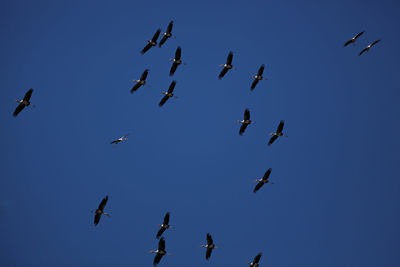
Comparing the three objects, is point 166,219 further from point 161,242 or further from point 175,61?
point 175,61

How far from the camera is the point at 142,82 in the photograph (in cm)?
4559

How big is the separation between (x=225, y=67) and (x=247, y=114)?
17.9ft

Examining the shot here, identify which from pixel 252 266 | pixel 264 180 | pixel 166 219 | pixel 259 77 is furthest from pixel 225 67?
pixel 252 266

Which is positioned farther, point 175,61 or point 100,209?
point 175,61

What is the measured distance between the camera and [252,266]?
42.0m

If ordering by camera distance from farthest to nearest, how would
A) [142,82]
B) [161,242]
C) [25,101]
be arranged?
[142,82]
[25,101]
[161,242]

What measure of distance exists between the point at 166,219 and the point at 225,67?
54.4ft

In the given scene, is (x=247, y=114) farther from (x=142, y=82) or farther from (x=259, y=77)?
(x=142, y=82)

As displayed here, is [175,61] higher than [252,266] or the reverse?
higher

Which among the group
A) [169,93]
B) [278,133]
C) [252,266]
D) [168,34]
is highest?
[168,34]

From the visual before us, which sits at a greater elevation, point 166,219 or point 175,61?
point 175,61

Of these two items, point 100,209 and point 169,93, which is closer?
point 100,209

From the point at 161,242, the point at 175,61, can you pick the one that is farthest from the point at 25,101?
the point at 161,242

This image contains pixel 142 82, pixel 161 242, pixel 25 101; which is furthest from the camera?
pixel 142 82
